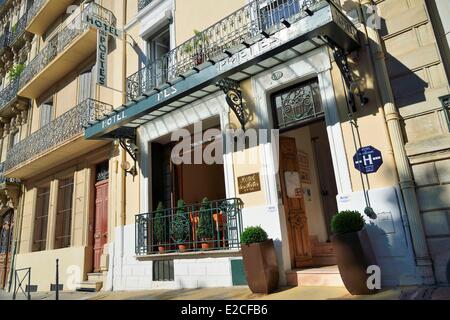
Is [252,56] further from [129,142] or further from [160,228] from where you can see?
[129,142]

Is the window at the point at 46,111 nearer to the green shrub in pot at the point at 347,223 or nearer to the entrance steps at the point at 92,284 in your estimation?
the entrance steps at the point at 92,284

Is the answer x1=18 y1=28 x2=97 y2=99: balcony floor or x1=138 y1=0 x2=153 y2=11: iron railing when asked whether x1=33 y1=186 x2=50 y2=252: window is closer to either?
x1=18 y1=28 x2=97 y2=99: balcony floor

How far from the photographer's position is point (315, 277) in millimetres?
5457

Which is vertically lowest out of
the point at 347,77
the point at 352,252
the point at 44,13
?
the point at 352,252

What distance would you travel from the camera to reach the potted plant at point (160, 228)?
7.85 m

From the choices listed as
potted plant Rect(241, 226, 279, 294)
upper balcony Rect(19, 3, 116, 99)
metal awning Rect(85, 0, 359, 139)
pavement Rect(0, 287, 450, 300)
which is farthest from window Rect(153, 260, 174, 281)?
upper balcony Rect(19, 3, 116, 99)

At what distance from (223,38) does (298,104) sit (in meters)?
2.43

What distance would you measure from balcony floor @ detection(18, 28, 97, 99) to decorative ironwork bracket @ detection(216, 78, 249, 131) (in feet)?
19.1

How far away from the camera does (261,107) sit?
6676mm

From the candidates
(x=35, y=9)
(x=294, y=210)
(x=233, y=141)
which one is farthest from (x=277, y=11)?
(x=35, y=9)

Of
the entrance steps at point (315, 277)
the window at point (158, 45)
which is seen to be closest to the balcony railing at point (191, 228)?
the entrance steps at point (315, 277)

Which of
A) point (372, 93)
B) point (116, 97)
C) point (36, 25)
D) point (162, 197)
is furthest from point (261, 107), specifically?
point (36, 25)

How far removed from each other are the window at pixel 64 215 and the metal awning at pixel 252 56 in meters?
4.06
